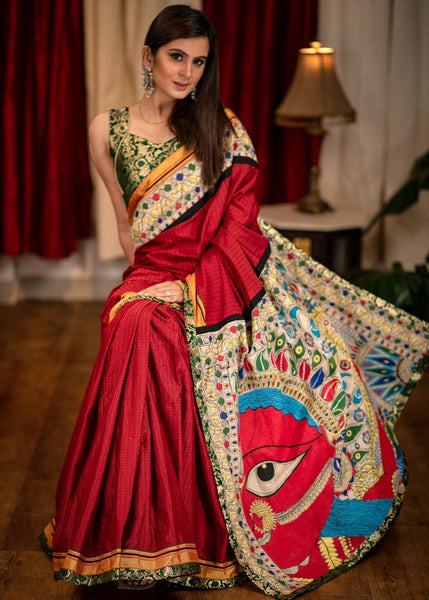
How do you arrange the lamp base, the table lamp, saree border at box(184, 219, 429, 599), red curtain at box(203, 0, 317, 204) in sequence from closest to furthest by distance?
1. saree border at box(184, 219, 429, 599)
2. the table lamp
3. the lamp base
4. red curtain at box(203, 0, 317, 204)

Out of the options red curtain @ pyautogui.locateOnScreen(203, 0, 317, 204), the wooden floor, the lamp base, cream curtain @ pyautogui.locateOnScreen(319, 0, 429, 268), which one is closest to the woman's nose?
the wooden floor

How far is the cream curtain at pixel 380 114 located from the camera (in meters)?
3.99

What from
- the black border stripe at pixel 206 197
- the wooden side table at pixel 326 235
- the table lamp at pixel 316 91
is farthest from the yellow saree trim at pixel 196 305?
the table lamp at pixel 316 91

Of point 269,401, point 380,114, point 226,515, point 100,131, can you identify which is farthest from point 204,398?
point 380,114

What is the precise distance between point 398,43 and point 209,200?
210 cm

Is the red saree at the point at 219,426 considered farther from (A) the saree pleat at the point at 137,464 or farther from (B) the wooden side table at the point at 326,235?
(B) the wooden side table at the point at 326,235

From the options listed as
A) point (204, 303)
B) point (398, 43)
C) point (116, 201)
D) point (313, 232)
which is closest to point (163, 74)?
point (116, 201)

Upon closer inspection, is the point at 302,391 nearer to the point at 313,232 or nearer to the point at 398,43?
the point at 313,232

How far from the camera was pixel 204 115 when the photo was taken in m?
2.34

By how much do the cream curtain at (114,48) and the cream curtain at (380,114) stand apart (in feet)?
2.45

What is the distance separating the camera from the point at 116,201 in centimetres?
254

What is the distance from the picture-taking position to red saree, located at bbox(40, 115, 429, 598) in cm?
208

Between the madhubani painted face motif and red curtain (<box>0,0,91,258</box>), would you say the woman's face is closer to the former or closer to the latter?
the madhubani painted face motif

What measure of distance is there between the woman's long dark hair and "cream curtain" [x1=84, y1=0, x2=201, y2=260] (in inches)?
69.0
